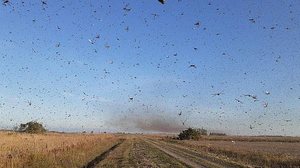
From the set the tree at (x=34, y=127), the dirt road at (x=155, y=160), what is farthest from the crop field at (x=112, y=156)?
the tree at (x=34, y=127)

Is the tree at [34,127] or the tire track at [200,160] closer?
the tire track at [200,160]

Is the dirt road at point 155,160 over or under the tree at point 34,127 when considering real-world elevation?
under

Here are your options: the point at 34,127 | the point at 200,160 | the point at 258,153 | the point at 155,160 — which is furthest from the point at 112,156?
the point at 34,127

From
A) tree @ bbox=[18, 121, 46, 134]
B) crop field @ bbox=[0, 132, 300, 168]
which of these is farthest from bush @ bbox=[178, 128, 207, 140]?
crop field @ bbox=[0, 132, 300, 168]

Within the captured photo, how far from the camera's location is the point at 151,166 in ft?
90.2

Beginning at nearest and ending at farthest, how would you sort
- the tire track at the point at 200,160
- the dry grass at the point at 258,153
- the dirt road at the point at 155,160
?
the dirt road at the point at 155,160, the tire track at the point at 200,160, the dry grass at the point at 258,153

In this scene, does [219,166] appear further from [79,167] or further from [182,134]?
[182,134]

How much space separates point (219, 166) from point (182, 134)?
11423cm

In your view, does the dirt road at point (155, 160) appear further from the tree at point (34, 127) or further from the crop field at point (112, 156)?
the tree at point (34, 127)

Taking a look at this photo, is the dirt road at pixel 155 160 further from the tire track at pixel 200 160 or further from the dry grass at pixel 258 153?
the dry grass at pixel 258 153

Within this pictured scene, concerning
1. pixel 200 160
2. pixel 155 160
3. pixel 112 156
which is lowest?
pixel 200 160

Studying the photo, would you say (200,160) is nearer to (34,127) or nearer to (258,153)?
(258,153)

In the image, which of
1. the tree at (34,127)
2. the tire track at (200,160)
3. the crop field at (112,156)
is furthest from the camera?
the tree at (34,127)

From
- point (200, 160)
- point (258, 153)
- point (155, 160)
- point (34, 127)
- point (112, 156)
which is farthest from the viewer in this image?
point (34, 127)
